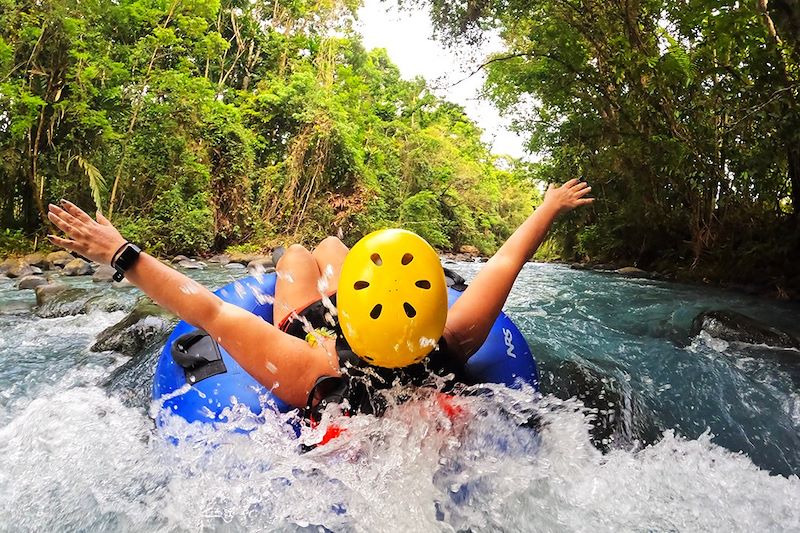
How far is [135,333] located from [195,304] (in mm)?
2894

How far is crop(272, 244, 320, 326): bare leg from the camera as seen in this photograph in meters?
2.71

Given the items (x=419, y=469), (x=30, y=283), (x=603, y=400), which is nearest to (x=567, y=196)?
(x=419, y=469)

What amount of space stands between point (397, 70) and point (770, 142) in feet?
70.1

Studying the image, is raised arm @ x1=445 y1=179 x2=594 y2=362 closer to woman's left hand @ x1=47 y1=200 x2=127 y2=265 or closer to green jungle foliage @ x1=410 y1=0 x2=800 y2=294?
woman's left hand @ x1=47 y1=200 x2=127 y2=265

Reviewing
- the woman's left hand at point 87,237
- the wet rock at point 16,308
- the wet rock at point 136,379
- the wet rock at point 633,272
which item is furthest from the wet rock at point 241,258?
the woman's left hand at point 87,237

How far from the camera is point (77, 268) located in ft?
28.1

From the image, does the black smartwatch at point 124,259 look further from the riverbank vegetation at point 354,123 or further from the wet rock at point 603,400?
the riverbank vegetation at point 354,123

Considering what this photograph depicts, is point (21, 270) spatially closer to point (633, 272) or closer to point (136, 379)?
point (136, 379)

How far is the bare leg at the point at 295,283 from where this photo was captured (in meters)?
2.71

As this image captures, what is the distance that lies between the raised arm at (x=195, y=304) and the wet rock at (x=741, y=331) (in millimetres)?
3855

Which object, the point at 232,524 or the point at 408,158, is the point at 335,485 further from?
the point at 408,158

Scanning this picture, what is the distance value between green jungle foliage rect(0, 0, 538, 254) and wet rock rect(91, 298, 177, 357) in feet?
22.2

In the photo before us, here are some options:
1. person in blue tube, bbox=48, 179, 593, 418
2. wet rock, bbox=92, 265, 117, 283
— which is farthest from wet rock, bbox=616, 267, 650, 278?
wet rock, bbox=92, 265, 117, 283

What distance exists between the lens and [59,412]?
248 centimetres
